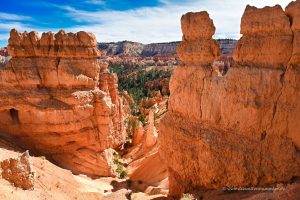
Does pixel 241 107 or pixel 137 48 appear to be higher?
pixel 137 48

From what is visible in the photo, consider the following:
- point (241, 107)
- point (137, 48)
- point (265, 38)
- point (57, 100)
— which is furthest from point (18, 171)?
point (137, 48)

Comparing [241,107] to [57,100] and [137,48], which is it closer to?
[57,100]

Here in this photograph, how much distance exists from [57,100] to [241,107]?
12572 millimetres

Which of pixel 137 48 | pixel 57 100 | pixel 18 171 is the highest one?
pixel 137 48

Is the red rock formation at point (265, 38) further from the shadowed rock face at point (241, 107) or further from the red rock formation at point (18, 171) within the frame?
the red rock formation at point (18, 171)

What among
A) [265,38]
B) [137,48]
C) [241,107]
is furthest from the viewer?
[137,48]

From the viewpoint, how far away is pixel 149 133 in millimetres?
26797

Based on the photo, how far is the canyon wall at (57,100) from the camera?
20922mm

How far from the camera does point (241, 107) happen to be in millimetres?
12852

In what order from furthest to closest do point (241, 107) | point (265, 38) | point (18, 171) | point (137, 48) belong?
point (137, 48), point (18, 171), point (241, 107), point (265, 38)

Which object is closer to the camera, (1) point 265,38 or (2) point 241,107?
(1) point 265,38

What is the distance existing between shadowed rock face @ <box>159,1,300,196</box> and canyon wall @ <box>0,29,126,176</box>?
781 cm

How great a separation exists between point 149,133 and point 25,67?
35.0ft

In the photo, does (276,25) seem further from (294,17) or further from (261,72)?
(261,72)
